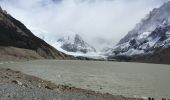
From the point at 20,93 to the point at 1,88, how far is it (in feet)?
9.53

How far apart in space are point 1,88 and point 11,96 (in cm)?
479

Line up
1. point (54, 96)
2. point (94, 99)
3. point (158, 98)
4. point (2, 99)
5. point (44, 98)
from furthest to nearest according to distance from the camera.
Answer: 1. point (158, 98)
2. point (94, 99)
3. point (54, 96)
4. point (44, 98)
5. point (2, 99)

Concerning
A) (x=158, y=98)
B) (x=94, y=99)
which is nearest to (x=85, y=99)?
(x=94, y=99)

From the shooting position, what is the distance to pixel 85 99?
39281mm

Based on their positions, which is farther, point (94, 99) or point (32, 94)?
point (94, 99)

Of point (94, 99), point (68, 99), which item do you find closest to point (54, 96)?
point (68, 99)

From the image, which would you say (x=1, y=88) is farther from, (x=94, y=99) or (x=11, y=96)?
(x=94, y=99)

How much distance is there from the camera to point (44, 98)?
117 ft

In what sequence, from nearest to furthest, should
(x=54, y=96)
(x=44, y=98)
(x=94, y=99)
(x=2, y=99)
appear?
(x=2, y=99) → (x=44, y=98) → (x=54, y=96) → (x=94, y=99)

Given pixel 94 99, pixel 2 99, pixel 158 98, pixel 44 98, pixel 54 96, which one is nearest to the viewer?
pixel 2 99

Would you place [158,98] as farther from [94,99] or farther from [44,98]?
[44,98]

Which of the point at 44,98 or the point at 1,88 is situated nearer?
the point at 44,98

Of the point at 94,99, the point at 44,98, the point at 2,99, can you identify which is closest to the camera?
the point at 2,99

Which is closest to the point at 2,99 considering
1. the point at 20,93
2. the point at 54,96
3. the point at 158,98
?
the point at 20,93
